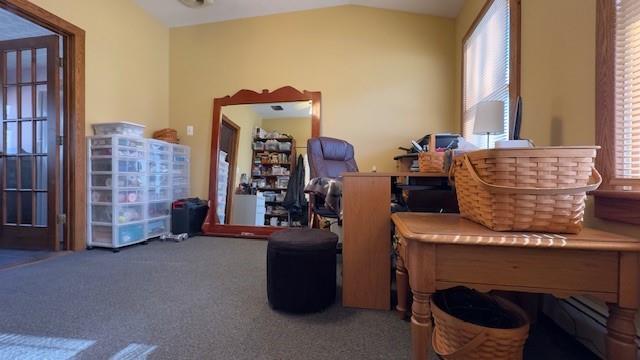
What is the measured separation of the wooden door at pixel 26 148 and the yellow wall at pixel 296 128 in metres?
2.05

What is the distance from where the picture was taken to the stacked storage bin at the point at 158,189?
9.65 feet

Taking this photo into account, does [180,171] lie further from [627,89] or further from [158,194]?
[627,89]

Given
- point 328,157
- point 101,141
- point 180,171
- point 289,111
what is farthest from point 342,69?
point 101,141

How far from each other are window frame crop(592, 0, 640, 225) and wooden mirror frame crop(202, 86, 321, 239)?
2.43 m

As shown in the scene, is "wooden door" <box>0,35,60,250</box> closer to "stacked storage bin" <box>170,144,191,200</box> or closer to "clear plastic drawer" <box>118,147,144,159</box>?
"clear plastic drawer" <box>118,147,144,159</box>

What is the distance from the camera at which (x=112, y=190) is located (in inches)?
102

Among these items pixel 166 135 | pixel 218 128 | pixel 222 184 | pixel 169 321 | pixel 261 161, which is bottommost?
pixel 169 321

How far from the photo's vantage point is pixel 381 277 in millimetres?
1475

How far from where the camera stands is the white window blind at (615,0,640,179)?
999 millimetres

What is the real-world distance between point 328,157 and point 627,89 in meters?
1.92

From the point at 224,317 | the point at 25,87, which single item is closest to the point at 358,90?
the point at 224,317

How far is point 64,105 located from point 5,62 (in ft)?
3.04

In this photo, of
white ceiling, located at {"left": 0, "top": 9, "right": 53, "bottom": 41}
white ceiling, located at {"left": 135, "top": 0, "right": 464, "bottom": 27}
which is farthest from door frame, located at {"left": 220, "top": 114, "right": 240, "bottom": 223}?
white ceiling, located at {"left": 0, "top": 9, "right": 53, "bottom": 41}

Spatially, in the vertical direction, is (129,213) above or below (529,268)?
below
